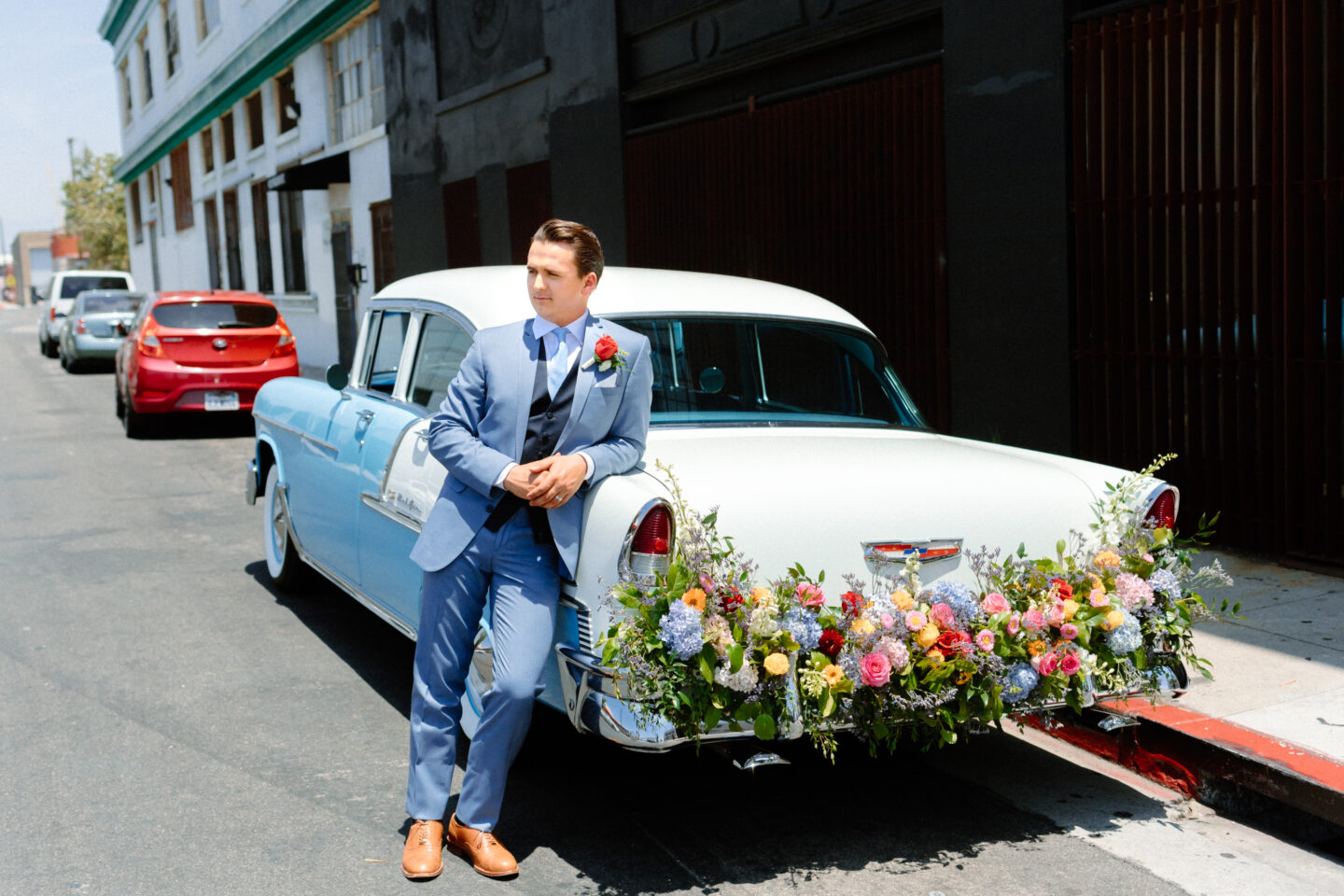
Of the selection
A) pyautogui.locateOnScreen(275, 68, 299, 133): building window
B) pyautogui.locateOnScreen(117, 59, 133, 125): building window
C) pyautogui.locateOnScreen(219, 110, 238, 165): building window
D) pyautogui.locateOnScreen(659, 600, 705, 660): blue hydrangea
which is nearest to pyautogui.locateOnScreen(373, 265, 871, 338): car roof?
pyautogui.locateOnScreen(659, 600, 705, 660): blue hydrangea

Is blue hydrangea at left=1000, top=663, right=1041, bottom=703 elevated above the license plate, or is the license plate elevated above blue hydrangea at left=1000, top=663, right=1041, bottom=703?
the license plate

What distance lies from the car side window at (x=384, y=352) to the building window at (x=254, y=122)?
24.2m

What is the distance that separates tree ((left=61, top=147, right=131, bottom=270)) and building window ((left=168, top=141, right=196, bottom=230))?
2122cm

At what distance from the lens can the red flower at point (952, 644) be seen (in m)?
3.68

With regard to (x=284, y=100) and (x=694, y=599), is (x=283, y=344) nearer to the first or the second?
(x=694, y=599)

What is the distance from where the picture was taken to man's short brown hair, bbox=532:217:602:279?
12.3ft

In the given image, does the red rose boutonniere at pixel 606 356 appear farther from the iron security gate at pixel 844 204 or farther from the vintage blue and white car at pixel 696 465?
the iron security gate at pixel 844 204

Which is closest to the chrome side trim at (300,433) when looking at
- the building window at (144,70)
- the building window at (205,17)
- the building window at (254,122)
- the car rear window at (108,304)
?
the car rear window at (108,304)

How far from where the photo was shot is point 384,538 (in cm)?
504

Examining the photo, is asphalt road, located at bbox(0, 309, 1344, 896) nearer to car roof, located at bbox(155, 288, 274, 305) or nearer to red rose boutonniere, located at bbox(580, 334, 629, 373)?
red rose boutonniere, located at bbox(580, 334, 629, 373)

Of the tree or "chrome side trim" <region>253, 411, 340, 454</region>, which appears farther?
the tree

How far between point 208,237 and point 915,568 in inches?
1307

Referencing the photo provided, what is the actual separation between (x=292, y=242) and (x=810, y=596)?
78.6 ft

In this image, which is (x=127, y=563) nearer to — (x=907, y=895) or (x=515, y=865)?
(x=515, y=865)
